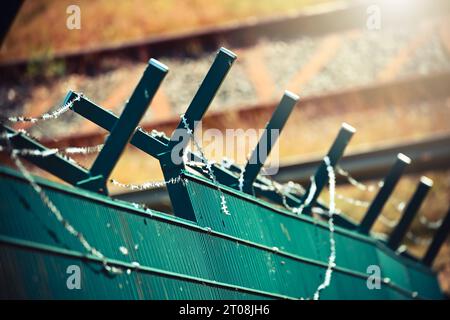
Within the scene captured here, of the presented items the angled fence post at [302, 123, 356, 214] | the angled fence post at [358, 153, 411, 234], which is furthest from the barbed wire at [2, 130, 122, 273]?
the angled fence post at [358, 153, 411, 234]

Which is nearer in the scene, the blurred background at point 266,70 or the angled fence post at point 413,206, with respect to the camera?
the angled fence post at point 413,206

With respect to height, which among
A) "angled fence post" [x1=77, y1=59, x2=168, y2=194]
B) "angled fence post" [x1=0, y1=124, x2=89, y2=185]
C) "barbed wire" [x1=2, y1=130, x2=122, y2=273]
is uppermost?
"angled fence post" [x1=77, y1=59, x2=168, y2=194]

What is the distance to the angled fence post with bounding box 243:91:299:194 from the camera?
4949 millimetres

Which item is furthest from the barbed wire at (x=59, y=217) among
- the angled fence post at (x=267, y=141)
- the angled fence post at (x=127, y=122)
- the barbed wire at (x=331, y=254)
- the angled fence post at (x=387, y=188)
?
the angled fence post at (x=387, y=188)

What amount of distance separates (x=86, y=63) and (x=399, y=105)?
6.89 m

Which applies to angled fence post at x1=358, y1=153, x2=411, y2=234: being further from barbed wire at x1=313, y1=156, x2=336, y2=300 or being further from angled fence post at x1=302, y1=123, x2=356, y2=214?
angled fence post at x1=302, y1=123, x2=356, y2=214

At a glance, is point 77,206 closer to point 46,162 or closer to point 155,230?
point 46,162

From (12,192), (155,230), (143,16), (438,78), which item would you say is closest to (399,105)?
(438,78)

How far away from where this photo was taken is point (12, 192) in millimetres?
3207

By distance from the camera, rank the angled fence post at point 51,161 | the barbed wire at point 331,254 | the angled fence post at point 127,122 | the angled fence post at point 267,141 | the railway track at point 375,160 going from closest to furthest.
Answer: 1. the angled fence post at point 51,161
2. the angled fence post at point 127,122
3. the angled fence post at point 267,141
4. the barbed wire at point 331,254
5. the railway track at point 375,160

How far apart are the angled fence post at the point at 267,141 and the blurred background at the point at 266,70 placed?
7463 mm

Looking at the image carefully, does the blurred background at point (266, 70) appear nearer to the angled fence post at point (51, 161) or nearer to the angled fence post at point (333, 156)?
the angled fence post at point (333, 156)

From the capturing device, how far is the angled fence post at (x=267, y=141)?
4.95 m

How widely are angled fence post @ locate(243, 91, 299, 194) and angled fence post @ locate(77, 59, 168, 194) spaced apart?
1.43 meters
